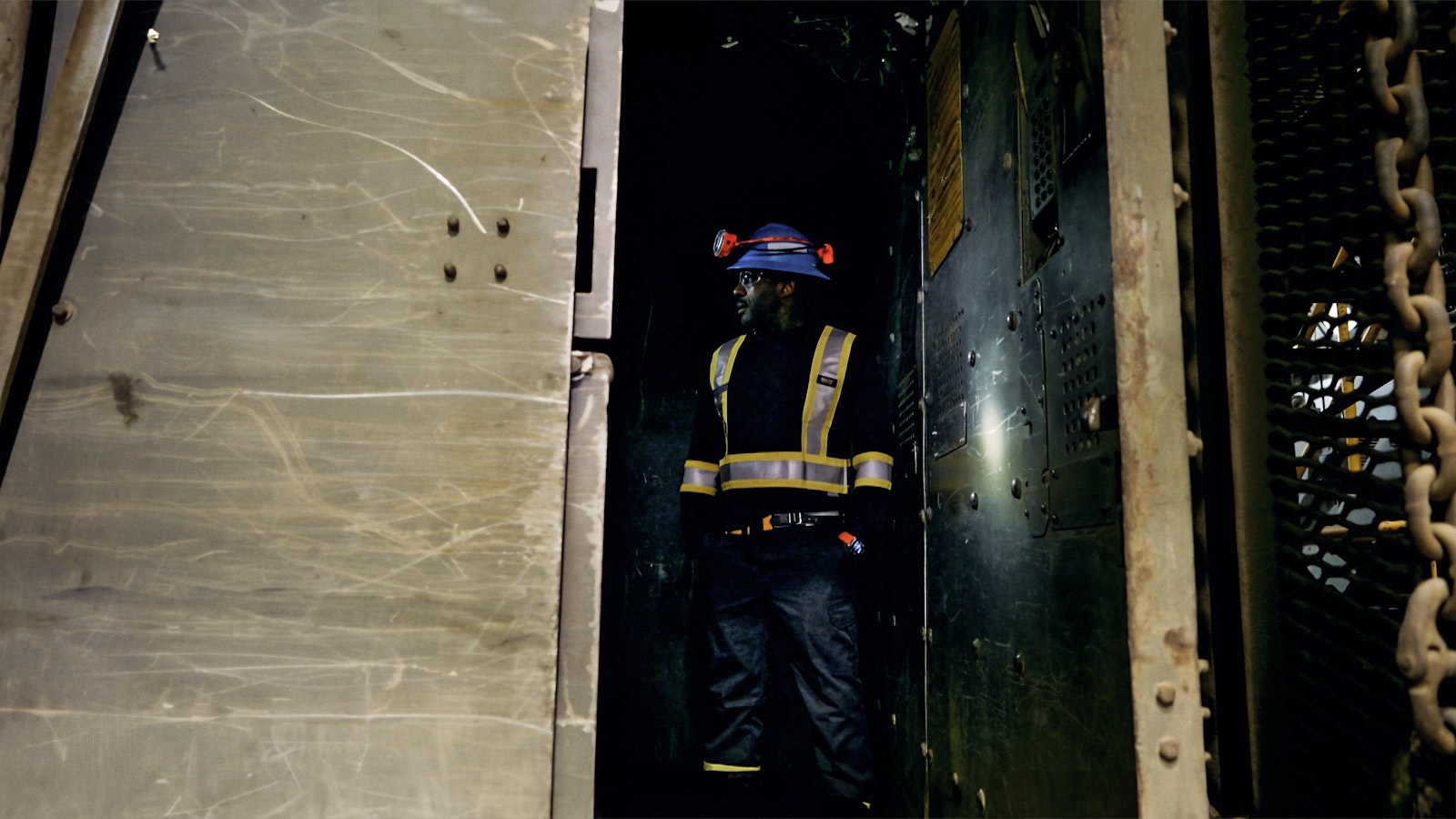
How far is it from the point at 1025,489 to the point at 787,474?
1.24 meters

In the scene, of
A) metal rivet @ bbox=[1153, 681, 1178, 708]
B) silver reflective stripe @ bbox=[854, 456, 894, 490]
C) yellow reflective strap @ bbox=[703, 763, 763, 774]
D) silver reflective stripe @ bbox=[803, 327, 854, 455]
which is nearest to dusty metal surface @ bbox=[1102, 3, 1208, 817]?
metal rivet @ bbox=[1153, 681, 1178, 708]

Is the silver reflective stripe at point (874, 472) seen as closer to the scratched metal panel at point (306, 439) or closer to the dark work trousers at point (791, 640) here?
the dark work trousers at point (791, 640)

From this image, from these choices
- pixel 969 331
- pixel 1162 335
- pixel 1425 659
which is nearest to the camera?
pixel 1425 659

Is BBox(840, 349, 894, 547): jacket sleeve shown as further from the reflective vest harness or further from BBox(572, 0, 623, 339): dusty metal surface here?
BBox(572, 0, 623, 339): dusty metal surface

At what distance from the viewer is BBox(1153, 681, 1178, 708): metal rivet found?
1249 millimetres

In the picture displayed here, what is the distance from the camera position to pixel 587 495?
5.23 feet

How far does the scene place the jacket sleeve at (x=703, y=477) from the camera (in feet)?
10.5

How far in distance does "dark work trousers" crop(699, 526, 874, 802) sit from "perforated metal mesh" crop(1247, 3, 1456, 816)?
1609 mm

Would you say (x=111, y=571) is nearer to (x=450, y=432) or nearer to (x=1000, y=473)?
(x=450, y=432)

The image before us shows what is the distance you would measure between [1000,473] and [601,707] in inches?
83.5

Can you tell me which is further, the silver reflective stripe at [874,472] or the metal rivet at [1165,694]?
the silver reflective stripe at [874,472]

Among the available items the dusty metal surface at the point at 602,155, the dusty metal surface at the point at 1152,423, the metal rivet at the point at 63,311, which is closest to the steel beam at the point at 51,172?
the metal rivet at the point at 63,311

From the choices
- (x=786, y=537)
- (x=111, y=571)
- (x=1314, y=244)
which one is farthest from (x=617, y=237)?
(x=1314, y=244)

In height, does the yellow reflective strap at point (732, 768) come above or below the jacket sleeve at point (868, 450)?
below
